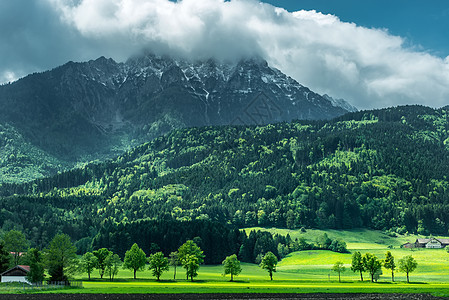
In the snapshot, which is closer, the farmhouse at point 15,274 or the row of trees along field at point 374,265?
the farmhouse at point 15,274

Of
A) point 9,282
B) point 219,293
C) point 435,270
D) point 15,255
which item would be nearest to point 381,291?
point 219,293

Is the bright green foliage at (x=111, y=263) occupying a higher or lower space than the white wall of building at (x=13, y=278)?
higher

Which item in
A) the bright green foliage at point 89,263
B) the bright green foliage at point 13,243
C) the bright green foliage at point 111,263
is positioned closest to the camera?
the bright green foliage at point 89,263

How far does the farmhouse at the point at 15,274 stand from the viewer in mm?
127500

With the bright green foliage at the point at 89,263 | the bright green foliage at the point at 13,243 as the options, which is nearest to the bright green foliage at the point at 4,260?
the bright green foliage at the point at 89,263

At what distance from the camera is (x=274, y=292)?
111 meters

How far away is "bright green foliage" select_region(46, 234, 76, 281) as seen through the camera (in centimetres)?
12681

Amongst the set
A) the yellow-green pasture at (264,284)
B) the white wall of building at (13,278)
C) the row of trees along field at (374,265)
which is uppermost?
the row of trees along field at (374,265)

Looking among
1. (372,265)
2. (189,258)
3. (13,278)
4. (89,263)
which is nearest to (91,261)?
(89,263)

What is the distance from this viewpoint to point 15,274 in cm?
12850

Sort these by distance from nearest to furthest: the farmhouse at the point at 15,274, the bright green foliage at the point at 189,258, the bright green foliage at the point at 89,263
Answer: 1. the farmhouse at the point at 15,274
2. the bright green foliage at the point at 89,263
3. the bright green foliage at the point at 189,258

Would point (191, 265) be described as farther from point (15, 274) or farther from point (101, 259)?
point (15, 274)

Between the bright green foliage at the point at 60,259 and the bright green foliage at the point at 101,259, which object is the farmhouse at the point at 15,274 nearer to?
the bright green foliage at the point at 60,259

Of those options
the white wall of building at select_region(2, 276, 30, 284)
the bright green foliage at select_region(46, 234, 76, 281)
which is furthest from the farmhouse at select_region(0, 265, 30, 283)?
the bright green foliage at select_region(46, 234, 76, 281)
